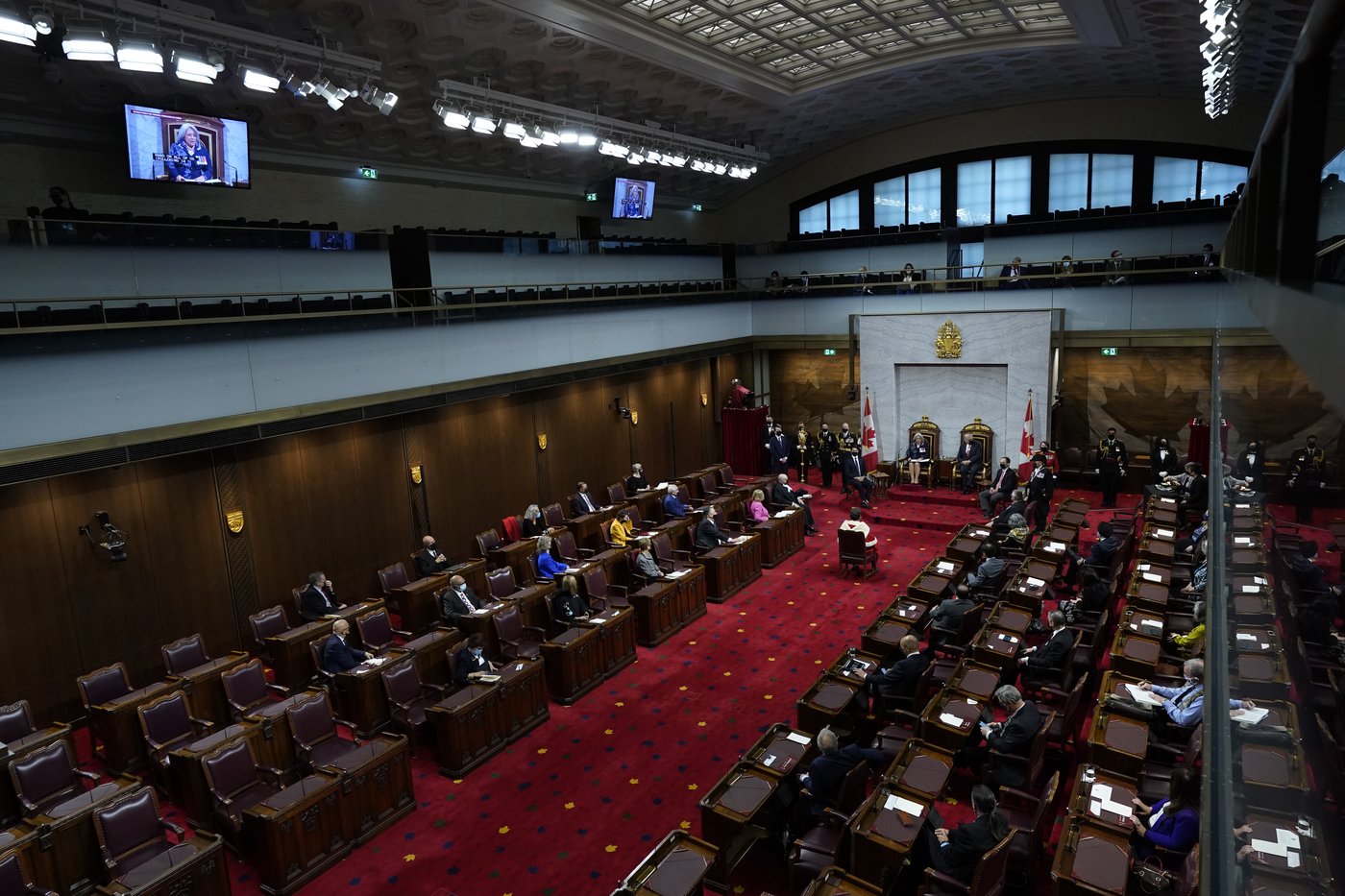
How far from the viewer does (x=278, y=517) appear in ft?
34.6

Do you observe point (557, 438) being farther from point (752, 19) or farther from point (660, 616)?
point (752, 19)

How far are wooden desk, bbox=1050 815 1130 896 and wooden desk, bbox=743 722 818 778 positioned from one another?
6.26 feet

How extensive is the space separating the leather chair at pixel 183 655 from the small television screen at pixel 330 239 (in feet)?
17.9

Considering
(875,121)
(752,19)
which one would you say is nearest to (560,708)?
(752,19)

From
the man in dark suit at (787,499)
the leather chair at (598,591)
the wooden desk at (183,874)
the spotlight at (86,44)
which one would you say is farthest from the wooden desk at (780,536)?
the spotlight at (86,44)

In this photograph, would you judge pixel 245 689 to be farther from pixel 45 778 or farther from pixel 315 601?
pixel 315 601

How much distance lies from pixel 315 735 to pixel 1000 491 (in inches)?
464

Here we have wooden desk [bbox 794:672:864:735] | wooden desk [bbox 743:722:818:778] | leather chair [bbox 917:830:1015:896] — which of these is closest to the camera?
leather chair [bbox 917:830:1015:896]

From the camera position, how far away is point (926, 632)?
9617mm

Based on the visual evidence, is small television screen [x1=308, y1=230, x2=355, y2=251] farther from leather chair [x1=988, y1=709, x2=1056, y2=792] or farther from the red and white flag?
the red and white flag

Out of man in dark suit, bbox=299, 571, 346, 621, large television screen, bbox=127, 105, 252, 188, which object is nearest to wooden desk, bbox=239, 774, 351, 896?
man in dark suit, bbox=299, 571, 346, 621

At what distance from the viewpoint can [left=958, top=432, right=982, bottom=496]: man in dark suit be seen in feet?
53.2

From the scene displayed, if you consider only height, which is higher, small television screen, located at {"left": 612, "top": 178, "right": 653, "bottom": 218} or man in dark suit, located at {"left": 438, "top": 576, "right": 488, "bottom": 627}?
small television screen, located at {"left": 612, "top": 178, "right": 653, "bottom": 218}

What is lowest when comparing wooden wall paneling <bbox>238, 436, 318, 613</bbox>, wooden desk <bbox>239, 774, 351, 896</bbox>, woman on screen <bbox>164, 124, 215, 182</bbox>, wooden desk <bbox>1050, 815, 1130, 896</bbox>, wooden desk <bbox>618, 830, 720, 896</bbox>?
wooden desk <bbox>239, 774, 351, 896</bbox>
